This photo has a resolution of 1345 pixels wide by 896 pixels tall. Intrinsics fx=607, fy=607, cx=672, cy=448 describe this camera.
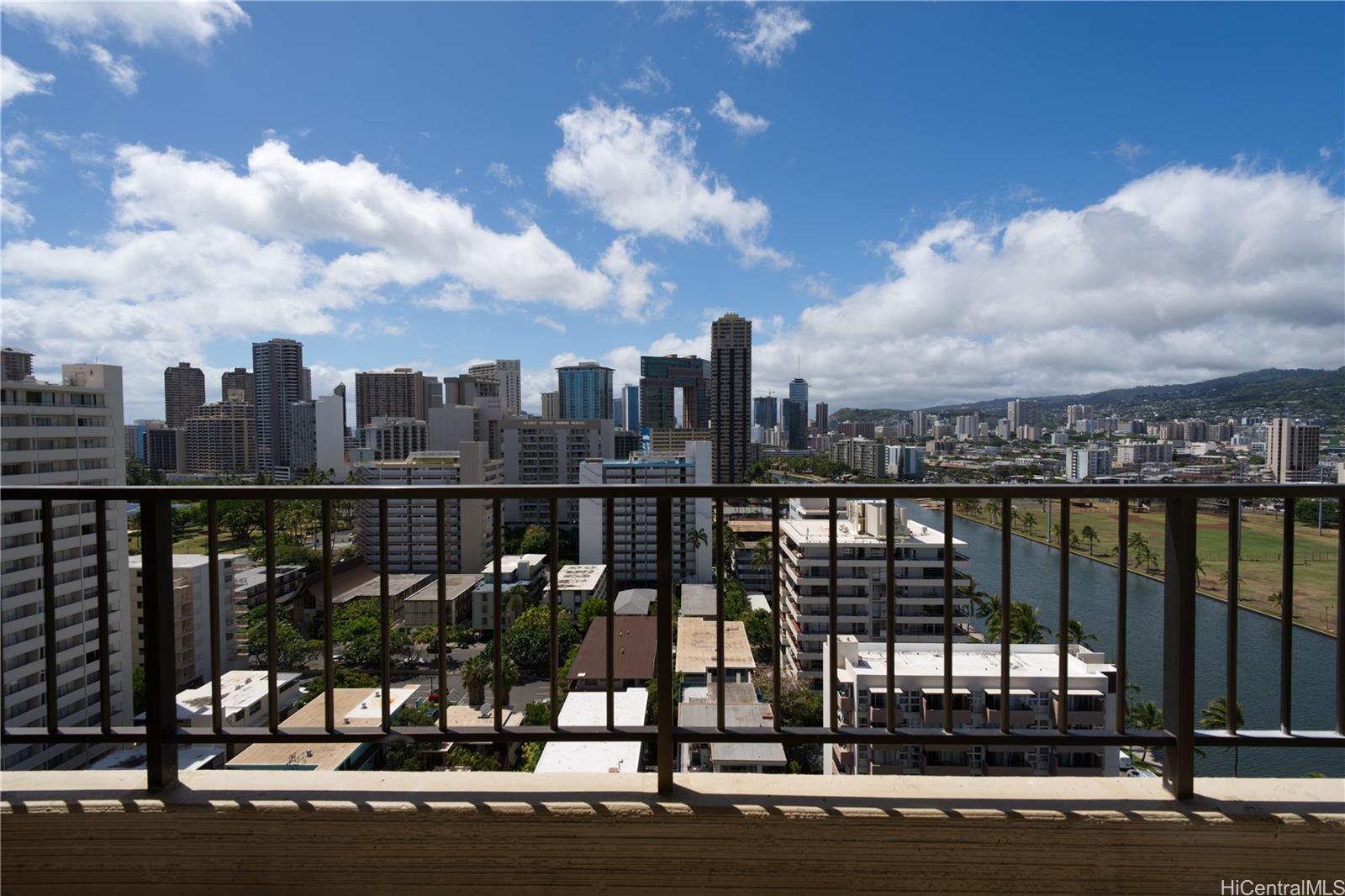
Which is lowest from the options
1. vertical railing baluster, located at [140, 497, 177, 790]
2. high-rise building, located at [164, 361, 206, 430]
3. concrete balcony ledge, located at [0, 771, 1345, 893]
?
concrete balcony ledge, located at [0, 771, 1345, 893]

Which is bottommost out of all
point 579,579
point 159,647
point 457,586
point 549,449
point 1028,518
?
point 579,579

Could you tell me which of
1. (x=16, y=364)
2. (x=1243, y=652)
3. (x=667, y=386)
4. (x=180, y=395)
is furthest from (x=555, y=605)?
(x=667, y=386)

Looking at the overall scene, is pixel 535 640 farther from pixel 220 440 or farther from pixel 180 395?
pixel 180 395

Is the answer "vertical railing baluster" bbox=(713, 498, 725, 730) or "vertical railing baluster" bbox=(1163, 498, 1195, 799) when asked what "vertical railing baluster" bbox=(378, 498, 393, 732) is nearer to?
"vertical railing baluster" bbox=(713, 498, 725, 730)

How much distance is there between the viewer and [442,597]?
53.7 inches

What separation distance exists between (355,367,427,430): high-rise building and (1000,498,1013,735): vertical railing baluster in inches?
2987

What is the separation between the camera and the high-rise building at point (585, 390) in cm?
8744

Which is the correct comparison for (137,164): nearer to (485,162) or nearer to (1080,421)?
(485,162)

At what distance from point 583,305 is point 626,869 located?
197 feet

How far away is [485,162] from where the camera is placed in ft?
78.9

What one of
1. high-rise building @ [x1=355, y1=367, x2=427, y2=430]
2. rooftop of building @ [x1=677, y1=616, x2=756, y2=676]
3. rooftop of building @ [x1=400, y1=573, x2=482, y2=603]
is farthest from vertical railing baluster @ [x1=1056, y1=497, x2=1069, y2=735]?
high-rise building @ [x1=355, y1=367, x2=427, y2=430]

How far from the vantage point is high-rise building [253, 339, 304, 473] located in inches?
2350

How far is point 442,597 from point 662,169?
19364 millimetres

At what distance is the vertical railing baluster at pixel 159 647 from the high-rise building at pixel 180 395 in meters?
73.3
